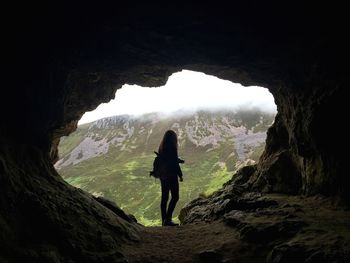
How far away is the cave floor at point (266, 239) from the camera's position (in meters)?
7.84

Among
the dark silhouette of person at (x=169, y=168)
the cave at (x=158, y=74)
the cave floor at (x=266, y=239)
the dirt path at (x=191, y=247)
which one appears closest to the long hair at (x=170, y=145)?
the dark silhouette of person at (x=169, y=168)

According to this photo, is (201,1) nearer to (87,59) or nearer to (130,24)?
(130,24)

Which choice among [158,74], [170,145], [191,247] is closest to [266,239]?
[191,247]

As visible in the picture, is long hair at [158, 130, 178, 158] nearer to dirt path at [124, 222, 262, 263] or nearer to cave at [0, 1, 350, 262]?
A: cave at [0, 1, 350, 262]

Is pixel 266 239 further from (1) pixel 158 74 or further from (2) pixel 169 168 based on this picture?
(1) pixel 158 74

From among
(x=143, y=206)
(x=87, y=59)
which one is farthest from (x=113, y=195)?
(x=87, y=59)

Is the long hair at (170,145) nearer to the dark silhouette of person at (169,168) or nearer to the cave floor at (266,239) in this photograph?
the dark silhouette of person at (169,168)

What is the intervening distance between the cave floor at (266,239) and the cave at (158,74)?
58 mm

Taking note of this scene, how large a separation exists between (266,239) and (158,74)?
34.1ft

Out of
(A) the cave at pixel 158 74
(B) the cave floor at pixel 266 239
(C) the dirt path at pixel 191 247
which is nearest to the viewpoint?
(B) the cave floor at pixel 266 239

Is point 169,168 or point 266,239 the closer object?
point 266,239

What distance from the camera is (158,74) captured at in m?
17.1

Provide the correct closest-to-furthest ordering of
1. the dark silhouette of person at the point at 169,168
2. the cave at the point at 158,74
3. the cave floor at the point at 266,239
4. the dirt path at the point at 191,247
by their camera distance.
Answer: the cave floor at the point at 266,239 → the cave at the point at 158,74 → the dirt path at the point at 191,247 → the dark silhouette of person at the point at 169,168

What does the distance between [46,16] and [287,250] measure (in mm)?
10442
